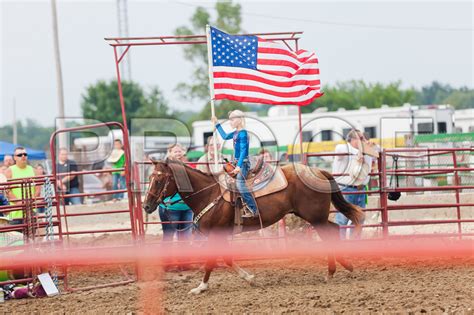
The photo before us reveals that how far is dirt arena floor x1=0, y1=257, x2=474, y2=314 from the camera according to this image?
759cm

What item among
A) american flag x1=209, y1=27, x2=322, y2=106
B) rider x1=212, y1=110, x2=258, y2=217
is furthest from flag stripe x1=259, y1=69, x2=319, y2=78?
rider x1=212, y1=110, x2=258, y2=217

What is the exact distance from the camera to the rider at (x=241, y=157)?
31.6ft

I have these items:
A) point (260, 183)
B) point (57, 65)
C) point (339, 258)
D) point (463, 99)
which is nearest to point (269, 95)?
point (260, 183)

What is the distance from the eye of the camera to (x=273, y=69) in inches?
450

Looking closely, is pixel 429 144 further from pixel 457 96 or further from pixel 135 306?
pixel 457 96

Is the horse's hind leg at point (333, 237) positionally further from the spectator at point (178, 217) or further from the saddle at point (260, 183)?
the spectator at point (178, 217)

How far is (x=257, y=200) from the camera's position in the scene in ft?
32.6

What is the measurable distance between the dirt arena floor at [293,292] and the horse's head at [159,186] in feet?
3.74

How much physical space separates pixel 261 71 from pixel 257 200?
95.5 inches

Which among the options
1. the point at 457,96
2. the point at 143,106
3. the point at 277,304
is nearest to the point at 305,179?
the point at 277,304

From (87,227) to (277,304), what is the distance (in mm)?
11361

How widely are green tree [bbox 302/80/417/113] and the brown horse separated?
69.1 m

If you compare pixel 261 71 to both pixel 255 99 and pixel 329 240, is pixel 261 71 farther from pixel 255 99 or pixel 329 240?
pixel 329 240

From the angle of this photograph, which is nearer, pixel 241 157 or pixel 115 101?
pixel 241 157
